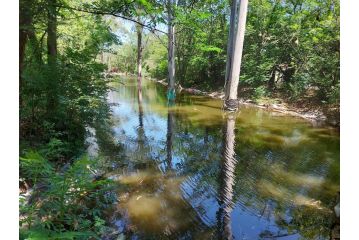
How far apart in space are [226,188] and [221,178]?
1.47ft

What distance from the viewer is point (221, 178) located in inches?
222

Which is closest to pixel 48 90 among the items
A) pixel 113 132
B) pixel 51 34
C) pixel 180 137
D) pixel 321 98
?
pixel 51 34

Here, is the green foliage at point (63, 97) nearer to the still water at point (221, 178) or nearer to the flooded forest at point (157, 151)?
the flooded forest at point (157, 151)

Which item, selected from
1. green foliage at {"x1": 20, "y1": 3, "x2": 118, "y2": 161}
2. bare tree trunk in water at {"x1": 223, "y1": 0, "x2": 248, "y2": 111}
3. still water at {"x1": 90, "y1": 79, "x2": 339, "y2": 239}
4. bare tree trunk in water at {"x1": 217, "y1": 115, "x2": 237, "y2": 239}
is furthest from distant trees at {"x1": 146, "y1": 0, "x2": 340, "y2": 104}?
green foliage at {"x1": 20, "y1": 3, "x2": 118, "y2": 161}

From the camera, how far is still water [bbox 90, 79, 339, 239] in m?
4.00

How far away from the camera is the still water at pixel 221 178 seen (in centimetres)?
400

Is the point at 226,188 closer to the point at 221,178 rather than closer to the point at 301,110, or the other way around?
the point at 221,178

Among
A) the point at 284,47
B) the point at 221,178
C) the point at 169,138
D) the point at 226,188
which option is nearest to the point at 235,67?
the point at 284,47

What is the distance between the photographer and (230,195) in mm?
4930

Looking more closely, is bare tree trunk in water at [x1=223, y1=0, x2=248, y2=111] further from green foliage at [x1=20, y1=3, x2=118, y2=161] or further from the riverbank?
green foliage at [x1=20, y1=3, x2=118, y2=161]

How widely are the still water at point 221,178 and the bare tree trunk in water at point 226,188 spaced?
0.02 meters

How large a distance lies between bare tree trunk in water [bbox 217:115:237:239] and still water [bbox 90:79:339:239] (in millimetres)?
16

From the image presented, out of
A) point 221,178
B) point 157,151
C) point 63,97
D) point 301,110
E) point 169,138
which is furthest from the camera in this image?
point 301,110

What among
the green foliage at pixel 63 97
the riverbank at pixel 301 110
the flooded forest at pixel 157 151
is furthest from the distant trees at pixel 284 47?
the green foliage at pixel 63 97
